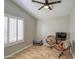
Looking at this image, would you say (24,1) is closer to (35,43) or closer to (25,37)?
(25,37)

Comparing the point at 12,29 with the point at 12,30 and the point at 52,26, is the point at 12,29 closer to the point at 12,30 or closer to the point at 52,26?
the point at 12,30

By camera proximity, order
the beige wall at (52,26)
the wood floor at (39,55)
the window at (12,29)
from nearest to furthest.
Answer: the wood floor at (39,55) → the window at (12,29) → the beige wall at (52,26)

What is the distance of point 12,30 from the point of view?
16.2ft

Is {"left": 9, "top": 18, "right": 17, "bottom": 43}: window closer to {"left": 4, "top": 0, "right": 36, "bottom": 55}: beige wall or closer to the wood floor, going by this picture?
{"left": 4, "top": 0, "right": 36, "bottom": 55}: beige wall

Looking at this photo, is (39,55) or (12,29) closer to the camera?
(39,55)

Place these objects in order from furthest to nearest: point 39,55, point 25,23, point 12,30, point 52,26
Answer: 1. point 52,26
2. point 25,23
3. point 12,30
4. point 39,55

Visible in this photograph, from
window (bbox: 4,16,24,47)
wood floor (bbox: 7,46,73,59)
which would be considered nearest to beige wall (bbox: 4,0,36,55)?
window (bbox: 4,16,24,47)

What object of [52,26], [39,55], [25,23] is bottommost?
[39,55]

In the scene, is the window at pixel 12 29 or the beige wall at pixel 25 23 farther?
the window at pixel 12 29

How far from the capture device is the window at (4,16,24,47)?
445 cm

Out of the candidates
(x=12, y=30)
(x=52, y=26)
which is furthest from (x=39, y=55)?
(x=52, y=26)

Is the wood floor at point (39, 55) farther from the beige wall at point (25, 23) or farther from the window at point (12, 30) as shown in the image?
the window at point (12, 30)

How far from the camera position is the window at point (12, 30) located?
4.45 m

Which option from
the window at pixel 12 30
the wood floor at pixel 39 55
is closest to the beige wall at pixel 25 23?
the window at pixel 12 30
